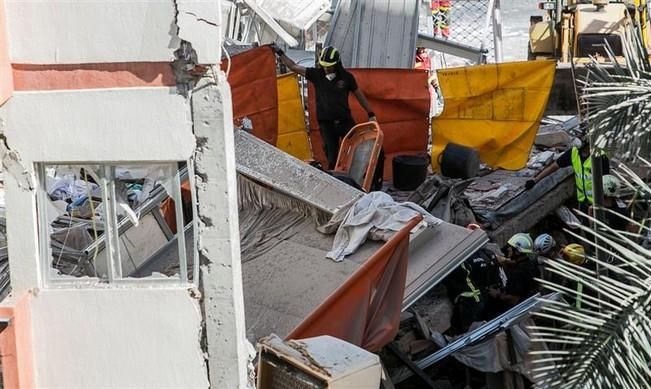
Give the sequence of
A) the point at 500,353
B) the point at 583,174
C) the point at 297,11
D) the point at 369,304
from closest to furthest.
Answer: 1. the point at 369,304
2. the point at 500,353
3. the point at 583,174
4. the point at 297,11

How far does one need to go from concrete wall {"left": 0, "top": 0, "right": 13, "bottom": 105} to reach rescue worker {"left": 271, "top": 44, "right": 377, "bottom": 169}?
22.2 feet

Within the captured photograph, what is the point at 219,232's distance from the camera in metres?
6.33

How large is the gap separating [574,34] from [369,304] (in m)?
10.7

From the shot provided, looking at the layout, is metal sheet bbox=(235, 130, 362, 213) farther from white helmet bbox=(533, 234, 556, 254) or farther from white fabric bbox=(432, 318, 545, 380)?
white helmet bbox=(533, 234, 556, 254)

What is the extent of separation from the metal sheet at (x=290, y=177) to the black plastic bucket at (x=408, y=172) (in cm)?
349

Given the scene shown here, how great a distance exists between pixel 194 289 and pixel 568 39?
13.0 metres

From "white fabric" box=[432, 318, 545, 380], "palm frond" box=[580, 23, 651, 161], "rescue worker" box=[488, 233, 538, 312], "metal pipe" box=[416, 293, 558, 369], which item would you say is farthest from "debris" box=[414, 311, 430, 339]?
"palm frond" box=[580, 23, 651, 161]

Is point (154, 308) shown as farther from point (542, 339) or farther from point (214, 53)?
point (542, 339)

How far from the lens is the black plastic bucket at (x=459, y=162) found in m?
13.3

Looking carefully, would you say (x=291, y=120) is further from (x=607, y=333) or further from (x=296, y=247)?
(x=607, y=333)

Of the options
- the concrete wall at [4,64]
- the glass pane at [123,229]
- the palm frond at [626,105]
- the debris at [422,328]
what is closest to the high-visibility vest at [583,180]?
the debris at [422,328]

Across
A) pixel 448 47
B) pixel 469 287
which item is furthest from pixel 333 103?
pixel 448 47

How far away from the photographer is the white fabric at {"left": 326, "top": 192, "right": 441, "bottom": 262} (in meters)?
8.63

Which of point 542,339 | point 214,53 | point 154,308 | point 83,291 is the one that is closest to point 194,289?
point 154,308
